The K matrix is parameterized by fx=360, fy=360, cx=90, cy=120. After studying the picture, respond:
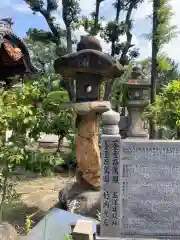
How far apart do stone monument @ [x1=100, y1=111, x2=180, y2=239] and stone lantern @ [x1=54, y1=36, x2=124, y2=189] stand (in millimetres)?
1850

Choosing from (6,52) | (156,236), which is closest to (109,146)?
(156,236)

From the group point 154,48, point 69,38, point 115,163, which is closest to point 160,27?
point 154,48

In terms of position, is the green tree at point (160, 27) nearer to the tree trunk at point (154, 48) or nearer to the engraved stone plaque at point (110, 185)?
the tree trunk at point (154, 48)

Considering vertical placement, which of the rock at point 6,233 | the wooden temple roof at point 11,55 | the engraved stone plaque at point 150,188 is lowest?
the rock at point 6,233

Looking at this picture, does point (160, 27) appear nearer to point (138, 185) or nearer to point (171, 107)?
point (171, 107)

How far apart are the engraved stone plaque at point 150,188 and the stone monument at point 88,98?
1.74 metres

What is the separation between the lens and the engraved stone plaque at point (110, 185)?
391 centimetres

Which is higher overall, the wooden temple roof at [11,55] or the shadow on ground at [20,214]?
the wooden temple roof at [11,55]

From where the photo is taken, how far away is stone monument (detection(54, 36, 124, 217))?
5.67 meters

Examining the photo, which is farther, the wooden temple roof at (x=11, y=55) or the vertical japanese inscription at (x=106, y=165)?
the wooden temple roof at (x=11, y=55)

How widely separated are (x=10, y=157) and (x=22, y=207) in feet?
8.04

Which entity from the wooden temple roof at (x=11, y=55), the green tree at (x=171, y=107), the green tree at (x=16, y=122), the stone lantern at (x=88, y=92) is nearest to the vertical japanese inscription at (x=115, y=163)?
the green tree at (x=16, y=122)

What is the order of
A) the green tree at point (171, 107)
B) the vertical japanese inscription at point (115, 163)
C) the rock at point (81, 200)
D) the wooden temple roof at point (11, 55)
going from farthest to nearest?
the green tree at point (171, 107)
the wooden temple roof at point (11, 55)
the rock at point (81, 200)
the vertical japanese inscription at point (115, 163)

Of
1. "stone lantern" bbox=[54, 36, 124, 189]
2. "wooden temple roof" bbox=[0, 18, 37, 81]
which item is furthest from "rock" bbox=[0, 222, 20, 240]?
"wooden temple roof" bbox=[0, 18, 37, 81]
